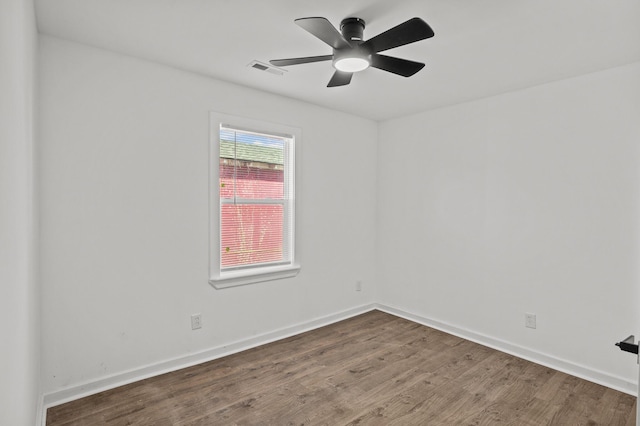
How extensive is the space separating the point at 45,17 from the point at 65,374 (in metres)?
2.33

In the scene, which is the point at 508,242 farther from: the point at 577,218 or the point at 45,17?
the point at 45,17

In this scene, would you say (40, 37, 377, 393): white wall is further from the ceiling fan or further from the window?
the ceiling fan

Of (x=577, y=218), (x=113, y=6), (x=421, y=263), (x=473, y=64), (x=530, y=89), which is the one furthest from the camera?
(x=421, y=263)

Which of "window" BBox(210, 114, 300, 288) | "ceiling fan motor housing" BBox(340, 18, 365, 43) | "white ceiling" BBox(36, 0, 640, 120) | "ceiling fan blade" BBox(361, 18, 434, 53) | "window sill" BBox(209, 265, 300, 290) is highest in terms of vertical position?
"white ceiling" BBox(36, 0, 640, 120)

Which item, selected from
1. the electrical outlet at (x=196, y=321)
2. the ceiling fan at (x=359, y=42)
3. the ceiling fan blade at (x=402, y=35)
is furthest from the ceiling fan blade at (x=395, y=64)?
the electrical outlet at (x=196, y=321)

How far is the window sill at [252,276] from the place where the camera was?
10.4 feet

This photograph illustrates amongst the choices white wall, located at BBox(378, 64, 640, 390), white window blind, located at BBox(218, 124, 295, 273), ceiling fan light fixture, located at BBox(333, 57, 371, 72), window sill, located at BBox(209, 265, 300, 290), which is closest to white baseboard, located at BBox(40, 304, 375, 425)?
window sill, located at BBox(209, 265, 300, 290)

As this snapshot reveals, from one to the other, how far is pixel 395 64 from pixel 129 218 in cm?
223

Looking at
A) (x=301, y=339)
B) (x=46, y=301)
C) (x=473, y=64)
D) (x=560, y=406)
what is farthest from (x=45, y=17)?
(x=560, y=406)

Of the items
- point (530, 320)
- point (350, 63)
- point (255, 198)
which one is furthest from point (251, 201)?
point (530, 320)

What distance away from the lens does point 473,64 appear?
2.73 m

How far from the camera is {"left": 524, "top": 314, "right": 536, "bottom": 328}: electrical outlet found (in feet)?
10.5

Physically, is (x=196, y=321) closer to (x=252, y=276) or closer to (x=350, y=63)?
(x=252, y=276)

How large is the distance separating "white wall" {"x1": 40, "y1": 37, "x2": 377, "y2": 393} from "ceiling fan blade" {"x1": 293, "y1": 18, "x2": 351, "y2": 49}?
4.94 feet
